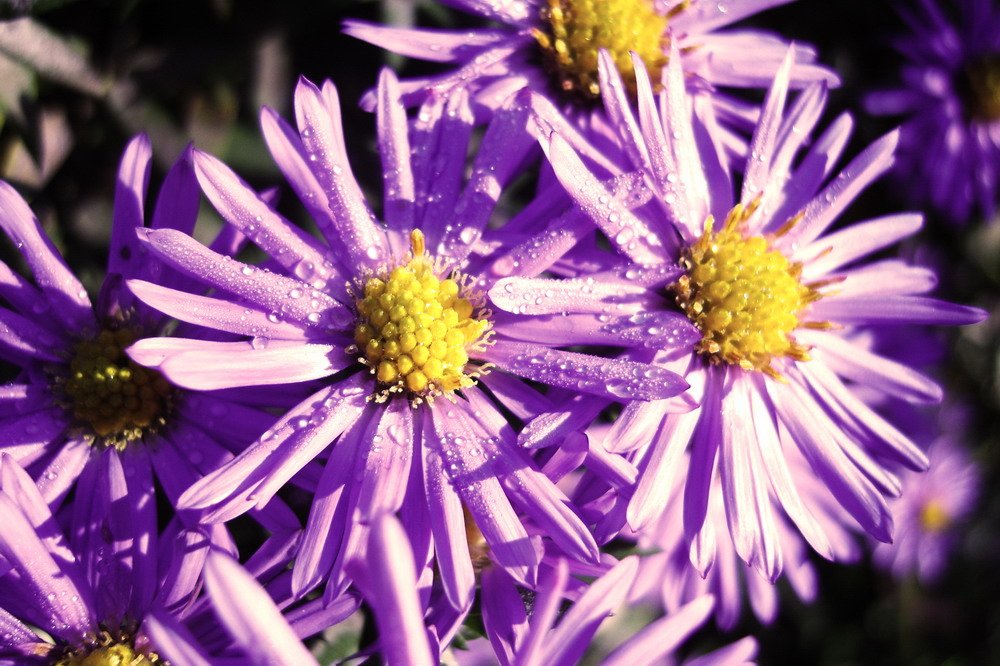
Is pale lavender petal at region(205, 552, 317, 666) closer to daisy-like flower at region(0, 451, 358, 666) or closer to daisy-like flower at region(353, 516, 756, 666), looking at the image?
daisy-like flower at region(353, 516, 756, 666)

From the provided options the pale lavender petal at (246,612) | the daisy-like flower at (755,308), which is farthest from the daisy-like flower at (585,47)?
the pale lavender petal at (246,612)

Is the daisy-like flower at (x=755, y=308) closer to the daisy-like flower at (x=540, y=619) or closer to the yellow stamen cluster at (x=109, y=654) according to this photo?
the daisy-like flower at (x=540, y=619)

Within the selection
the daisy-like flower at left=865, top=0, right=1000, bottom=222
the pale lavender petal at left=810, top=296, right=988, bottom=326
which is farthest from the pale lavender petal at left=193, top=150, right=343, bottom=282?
the daisy-like flower at left=865, top=0, right=1000, bottom=222

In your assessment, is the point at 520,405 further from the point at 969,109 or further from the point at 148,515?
the point at 969,109

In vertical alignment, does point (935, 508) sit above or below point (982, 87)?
below

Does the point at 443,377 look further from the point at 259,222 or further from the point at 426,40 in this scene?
the point at 426,40

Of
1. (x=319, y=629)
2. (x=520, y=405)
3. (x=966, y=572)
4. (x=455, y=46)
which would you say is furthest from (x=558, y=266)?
(x=966, y=572)

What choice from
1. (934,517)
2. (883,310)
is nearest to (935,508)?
(934,517)
